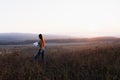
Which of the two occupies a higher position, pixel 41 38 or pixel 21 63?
pixel 41 38

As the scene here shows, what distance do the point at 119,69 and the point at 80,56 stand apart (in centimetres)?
418

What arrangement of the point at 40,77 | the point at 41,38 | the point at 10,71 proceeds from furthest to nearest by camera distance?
the point at 41,38, the point at 10,71, the point at 40,77

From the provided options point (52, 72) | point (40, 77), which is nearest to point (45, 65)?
point (52, 72)

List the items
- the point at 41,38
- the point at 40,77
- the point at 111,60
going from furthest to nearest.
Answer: the point at 41,38
the point at 111,60
the point at 40,77

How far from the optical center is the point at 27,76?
1402 centimetres

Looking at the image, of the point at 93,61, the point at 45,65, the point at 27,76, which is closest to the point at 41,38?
the point at 45,65

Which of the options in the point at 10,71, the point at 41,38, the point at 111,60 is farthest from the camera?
the point at 41,38

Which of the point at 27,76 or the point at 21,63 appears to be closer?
the point at 27,76

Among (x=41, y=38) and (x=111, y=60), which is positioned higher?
(x=41, y=38)

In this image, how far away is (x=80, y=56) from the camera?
18.8 m

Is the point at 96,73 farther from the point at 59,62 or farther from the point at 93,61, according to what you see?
the point at 59,62

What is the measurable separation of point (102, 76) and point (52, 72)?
2.47m

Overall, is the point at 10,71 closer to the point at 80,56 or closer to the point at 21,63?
the point at 21,63

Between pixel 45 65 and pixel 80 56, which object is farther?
pixel 80 56
